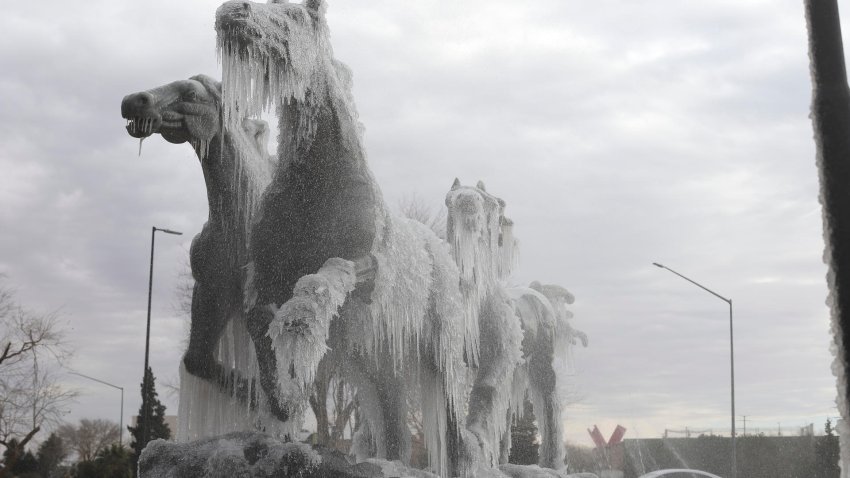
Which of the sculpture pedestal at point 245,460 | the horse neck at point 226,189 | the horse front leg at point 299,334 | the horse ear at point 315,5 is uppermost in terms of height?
the horse ear at point 315,5

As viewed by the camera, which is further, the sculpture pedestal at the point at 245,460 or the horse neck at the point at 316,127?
the horse neck at the point at 316,127

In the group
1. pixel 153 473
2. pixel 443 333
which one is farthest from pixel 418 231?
pixel 153 473

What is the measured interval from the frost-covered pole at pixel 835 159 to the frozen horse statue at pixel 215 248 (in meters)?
5.03

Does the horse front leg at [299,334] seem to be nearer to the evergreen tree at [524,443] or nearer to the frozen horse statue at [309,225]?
the frozen horse statue at [309,225]

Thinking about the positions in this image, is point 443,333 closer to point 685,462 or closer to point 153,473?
point 153,473

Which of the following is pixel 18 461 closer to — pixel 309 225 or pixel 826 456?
pixel 826 456

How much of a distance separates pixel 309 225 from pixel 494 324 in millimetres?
3625

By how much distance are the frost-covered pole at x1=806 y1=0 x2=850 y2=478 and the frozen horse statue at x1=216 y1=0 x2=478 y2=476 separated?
367 centimetres

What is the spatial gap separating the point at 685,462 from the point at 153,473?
18.5 meters

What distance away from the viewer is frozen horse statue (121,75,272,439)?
7914 mm

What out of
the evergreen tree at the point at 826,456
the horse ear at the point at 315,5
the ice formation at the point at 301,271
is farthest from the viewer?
the evergreen tree at the point at 826,456

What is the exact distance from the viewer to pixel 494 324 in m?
10.4

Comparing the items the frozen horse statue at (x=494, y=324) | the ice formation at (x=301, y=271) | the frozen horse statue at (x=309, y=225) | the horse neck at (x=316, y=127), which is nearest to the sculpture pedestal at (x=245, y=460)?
the ice formation at (x=301, y=271)

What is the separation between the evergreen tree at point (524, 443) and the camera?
1670 centimetres
